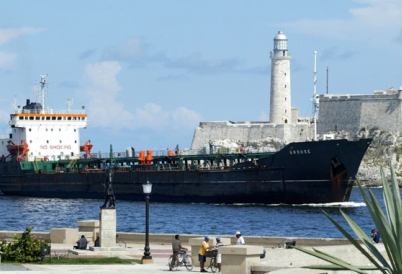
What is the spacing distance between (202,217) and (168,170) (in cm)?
1374

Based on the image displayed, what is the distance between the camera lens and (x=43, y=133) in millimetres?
68500

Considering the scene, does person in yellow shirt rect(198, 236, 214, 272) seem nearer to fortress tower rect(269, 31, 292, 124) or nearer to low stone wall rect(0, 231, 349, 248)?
low stone wall rect(0, 231, 349, 248)

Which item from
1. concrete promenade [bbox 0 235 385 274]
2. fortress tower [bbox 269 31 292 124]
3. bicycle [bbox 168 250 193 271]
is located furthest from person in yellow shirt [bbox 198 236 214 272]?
fortress tower [bbox 269 31 292 124]

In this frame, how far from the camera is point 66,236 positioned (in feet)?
86.7

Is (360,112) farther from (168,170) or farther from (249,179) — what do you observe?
(249,179)

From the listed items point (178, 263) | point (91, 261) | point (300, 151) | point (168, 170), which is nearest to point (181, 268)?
point (178, 263)

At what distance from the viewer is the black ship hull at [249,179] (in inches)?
2041

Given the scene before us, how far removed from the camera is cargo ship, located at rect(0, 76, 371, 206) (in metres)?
52.0

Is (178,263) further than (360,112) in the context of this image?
No

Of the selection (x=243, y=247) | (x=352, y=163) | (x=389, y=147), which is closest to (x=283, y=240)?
(x=243, y=247)

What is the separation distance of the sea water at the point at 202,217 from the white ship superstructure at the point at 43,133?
7572mm

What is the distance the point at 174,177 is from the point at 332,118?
44.3 meters

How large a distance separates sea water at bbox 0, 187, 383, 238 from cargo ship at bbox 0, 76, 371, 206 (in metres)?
0.96

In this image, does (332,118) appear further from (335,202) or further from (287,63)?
(335,202)
